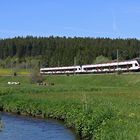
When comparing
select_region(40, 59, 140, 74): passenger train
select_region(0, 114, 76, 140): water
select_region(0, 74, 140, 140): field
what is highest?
select_region(40, 59, 140, 74): passenger train

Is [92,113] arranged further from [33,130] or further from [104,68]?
[104,68]

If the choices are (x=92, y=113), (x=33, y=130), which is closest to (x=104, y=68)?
(x=33, y=130)

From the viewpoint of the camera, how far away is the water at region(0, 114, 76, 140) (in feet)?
118

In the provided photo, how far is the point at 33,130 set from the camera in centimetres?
4112

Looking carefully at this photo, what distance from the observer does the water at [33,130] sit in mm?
35906

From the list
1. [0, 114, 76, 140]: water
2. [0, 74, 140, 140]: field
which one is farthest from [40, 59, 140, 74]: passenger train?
[0, 114, 76, 140]: water

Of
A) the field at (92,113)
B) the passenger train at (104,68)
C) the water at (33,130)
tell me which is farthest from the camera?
the passenger train at (104,68)

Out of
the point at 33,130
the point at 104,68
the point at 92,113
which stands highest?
the point at 104,68

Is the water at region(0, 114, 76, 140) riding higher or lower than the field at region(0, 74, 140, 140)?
lower

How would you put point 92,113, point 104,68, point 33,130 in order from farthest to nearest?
1. point 104,68
2. point 33,130
3. point 92,113

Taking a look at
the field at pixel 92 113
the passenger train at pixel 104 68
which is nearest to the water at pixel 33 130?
the field at pixel 92 113

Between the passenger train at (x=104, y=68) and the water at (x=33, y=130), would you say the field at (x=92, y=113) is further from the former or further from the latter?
the passenger train at (x=104, y=68)

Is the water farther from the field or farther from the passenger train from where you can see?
the passenger train

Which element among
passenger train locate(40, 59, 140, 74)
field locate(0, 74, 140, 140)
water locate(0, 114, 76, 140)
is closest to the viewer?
field locate(0, 74, 140, 140)
